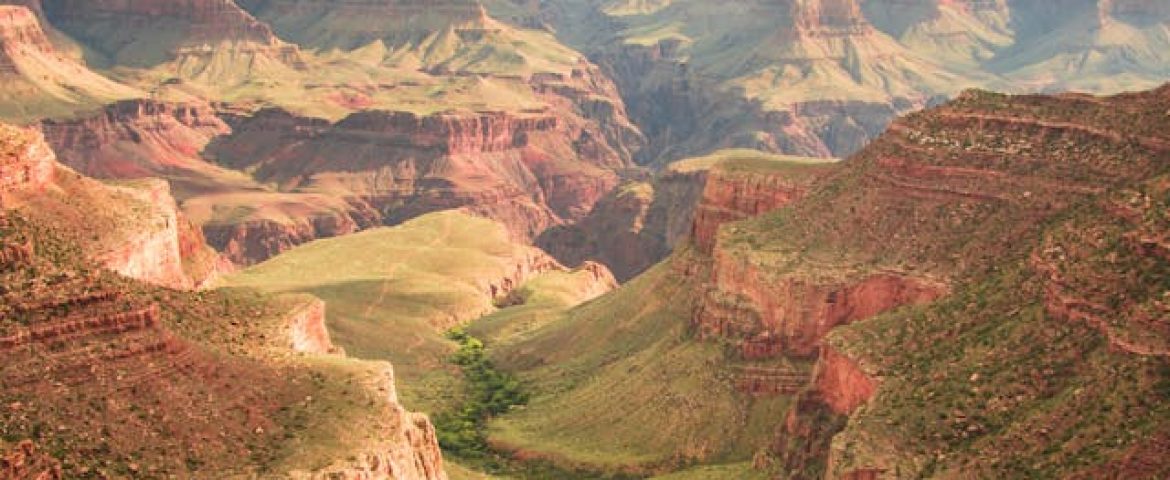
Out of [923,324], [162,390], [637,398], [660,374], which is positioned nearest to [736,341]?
[660,374]

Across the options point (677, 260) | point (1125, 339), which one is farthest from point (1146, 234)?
point (677, 260)

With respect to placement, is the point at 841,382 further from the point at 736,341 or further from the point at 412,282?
the point at 412,282

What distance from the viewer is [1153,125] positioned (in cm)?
8706

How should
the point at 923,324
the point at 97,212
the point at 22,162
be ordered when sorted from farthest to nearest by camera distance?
the point at 97,212 → the point at 22,162 → the point at 923,324

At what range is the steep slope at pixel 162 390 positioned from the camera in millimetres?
59875

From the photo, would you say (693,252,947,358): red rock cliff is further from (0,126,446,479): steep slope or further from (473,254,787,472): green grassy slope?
(0,126,446,479): steep slope

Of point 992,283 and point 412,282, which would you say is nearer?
point 992,283

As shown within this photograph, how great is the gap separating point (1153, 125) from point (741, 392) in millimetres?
31931

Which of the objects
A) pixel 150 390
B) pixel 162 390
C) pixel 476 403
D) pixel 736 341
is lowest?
pixel 476 403

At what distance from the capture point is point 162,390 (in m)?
64.2

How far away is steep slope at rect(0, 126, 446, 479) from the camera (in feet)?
196

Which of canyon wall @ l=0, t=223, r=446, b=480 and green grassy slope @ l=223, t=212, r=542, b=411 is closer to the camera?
canyon wall @ l=0, t=223, r=446, b=480

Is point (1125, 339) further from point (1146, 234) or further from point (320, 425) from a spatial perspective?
point (320, 425)

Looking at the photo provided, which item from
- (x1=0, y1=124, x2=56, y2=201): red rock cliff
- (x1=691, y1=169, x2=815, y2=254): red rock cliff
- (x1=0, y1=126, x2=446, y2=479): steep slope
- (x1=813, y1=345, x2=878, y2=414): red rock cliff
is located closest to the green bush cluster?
(x1=691, y1=169, x2=815, y2=254): red rock cliff
